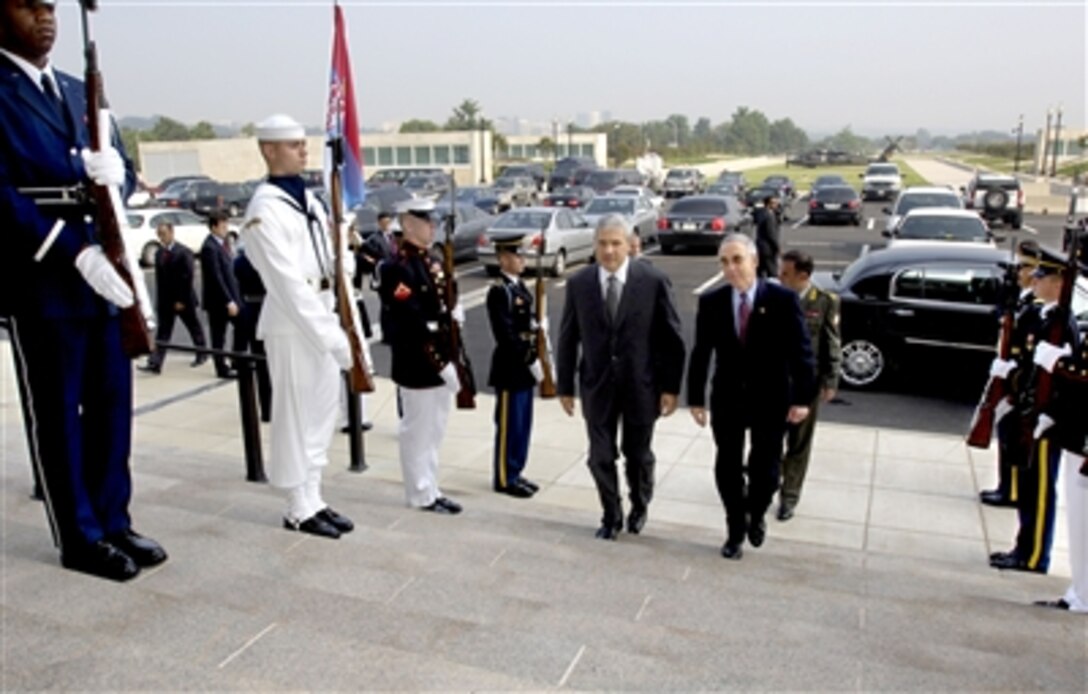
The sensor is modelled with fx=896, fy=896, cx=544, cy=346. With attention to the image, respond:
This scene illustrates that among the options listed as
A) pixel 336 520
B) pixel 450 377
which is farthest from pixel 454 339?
pixel 336 520

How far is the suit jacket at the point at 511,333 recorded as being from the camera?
6.17m

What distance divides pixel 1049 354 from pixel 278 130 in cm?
383

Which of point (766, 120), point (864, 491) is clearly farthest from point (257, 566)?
point (766, 120)

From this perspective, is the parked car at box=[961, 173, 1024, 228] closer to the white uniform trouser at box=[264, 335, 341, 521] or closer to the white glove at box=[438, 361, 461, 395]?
the white glove at box=[438, 361, 461, 395]

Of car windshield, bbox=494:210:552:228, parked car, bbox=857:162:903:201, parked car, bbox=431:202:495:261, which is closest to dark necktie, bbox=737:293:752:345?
car windshield, bbox=494:210:552:228

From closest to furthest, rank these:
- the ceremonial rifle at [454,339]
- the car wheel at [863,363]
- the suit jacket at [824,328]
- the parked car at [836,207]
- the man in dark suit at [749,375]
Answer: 1. the man in dark suit at [749,375]
2. the ceremonial rifle at [454,339]
3. the suit jacket at [824,328]
4. the car wheel at [863,363]
5. the parked car at [836,207]

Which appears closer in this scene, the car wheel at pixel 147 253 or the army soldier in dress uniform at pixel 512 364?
the army soldier in dress uniform at pixel 512 364

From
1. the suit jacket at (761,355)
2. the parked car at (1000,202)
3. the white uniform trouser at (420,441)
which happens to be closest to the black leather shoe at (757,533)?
the suit jacket at (761,355)

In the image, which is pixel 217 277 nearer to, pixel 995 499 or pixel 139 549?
pixel 139 549

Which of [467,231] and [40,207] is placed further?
[467,231]

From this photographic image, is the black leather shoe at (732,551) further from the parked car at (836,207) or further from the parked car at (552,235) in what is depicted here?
the parked car at (836,207)

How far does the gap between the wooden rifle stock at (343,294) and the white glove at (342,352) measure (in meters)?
0.19

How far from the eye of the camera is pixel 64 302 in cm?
346

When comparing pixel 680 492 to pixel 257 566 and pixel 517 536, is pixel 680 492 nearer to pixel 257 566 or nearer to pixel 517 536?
pixel 517 536
